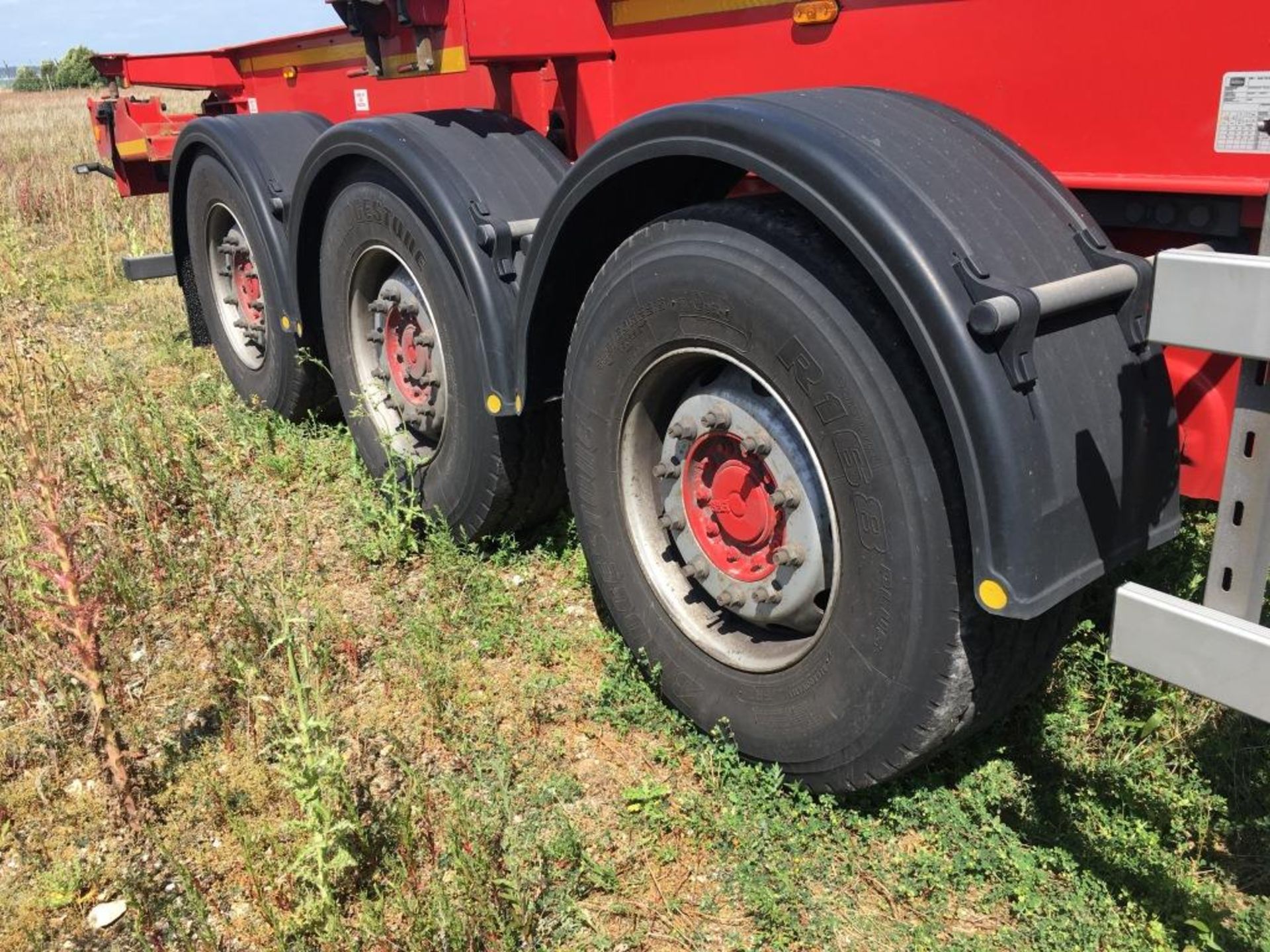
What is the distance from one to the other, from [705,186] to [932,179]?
32.3 inches

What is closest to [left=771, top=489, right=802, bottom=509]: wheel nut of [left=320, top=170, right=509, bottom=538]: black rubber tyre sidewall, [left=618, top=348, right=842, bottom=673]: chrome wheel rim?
[left=618, top=348, right=842, bottom=673]: chrome wheel rim

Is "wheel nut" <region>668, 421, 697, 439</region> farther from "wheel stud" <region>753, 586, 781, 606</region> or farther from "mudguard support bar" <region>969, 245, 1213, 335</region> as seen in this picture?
"mudguard support bar" <region>969, 245, 1213, 335</region>

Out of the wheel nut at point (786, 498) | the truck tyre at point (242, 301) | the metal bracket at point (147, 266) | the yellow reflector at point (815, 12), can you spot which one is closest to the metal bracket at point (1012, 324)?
the wheel nut at point (786, 498)

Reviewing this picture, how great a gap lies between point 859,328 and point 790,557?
53cm

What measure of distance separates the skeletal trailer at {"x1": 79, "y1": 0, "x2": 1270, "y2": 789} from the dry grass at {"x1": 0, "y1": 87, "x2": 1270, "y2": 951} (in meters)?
A: 0.21

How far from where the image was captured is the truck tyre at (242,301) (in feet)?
13.7

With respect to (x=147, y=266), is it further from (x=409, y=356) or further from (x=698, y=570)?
(x=698, y=570)

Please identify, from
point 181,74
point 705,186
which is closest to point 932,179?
point 705,186

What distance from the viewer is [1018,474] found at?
5.29 ft

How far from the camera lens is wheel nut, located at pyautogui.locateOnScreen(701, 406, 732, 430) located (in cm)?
221

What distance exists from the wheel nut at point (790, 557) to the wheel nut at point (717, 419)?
0.29 meters

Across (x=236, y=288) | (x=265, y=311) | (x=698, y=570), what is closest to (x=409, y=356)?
(x=265, y=311)

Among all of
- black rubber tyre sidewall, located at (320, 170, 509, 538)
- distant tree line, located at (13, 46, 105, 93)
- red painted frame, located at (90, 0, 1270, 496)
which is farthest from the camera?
distant tree line, located at (13, 46, 105, 93)

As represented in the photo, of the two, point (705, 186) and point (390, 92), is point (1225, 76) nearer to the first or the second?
point (705, 186)
